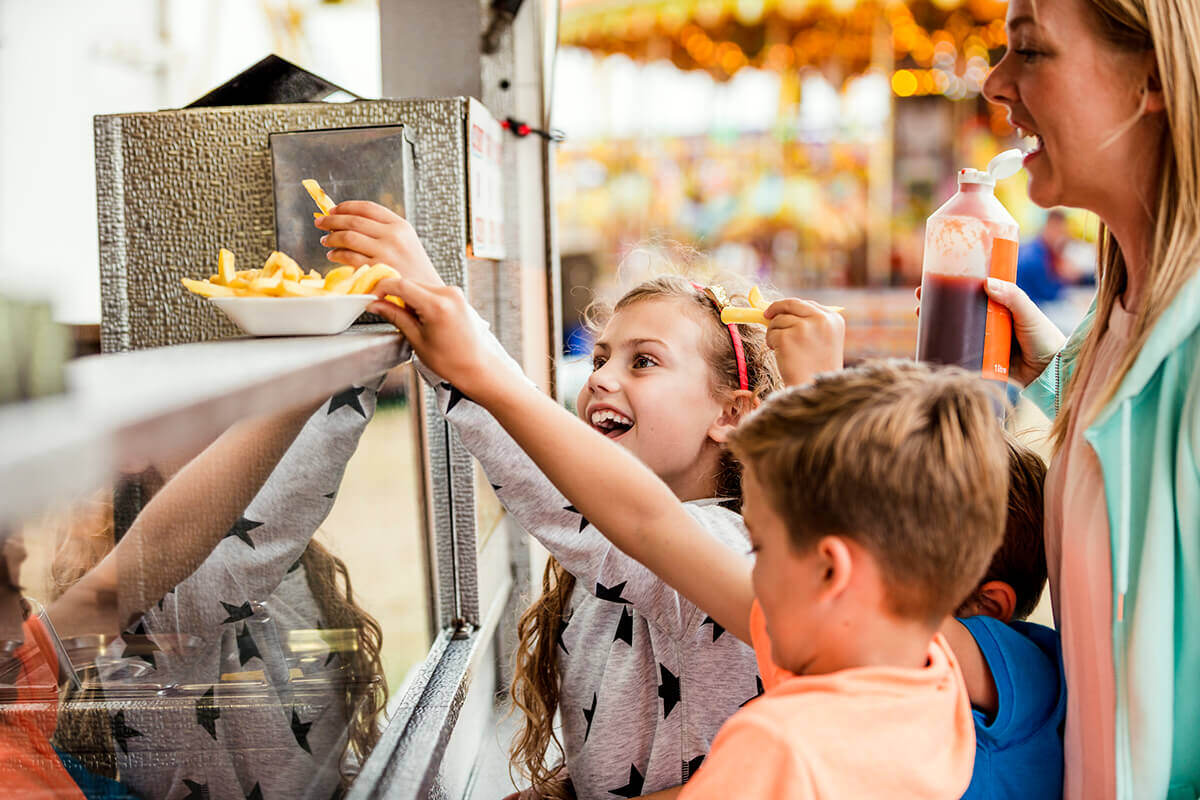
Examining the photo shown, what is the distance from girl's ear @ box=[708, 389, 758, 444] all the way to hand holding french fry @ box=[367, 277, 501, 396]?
0.62 m

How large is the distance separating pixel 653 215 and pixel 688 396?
442cm

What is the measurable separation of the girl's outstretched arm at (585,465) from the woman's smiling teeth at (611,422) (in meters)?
0.42

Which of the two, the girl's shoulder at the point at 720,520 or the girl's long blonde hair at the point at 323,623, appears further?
the girl's shoulder at the point at 720,520

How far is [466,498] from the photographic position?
1.91 meters

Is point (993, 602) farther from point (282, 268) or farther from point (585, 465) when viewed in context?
point (282, 268)

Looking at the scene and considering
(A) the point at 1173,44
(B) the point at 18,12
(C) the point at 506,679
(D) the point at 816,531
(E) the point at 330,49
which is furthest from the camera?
(E) the point at 330,49

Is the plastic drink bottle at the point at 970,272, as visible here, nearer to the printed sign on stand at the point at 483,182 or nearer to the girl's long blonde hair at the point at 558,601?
the girl's long blonde hair at the point at 558,601

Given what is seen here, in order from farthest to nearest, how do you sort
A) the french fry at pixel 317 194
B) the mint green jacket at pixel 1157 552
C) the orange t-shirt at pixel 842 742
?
the french fry at pixel 317 194, the mint green jacket at pixel 1157 552, the orange t-shirt at pixel 842 742

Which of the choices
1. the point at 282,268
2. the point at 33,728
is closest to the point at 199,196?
the point at 282,268

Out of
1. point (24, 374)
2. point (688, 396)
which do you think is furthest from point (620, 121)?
point (24, 374)

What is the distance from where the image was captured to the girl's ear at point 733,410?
5.51 ft

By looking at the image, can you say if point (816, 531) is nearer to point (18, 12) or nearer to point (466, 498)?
point (466, 498)

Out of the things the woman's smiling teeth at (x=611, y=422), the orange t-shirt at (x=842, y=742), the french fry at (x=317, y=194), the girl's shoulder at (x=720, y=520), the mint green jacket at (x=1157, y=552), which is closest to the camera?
the orange t-shirt at (x=842, y=742)

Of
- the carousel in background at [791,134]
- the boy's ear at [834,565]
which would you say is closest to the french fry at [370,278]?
the boy's ear at [834,565]
